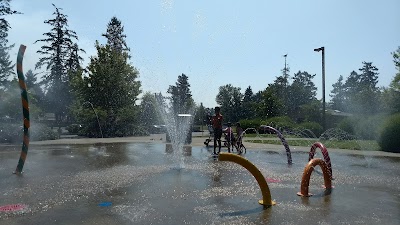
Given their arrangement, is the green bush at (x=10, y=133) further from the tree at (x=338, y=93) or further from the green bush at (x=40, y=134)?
the tree at (x=338, y=93)

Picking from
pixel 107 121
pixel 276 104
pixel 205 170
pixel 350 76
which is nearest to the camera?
pixel 205 170

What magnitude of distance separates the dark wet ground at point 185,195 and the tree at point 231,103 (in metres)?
56.9

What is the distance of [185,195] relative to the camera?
7262mm

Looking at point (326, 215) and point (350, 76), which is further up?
point (350, 76)

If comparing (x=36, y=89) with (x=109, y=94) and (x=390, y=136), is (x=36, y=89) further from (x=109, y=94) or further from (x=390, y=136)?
(x=390, y=136)

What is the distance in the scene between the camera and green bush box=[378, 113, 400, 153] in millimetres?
17672

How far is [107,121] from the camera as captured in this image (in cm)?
3073

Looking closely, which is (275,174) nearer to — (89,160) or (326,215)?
(326,215)

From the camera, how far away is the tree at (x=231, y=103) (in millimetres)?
68944

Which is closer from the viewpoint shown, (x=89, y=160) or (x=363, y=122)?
(x=89, y=160)

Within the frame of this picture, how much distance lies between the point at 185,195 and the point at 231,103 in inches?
2487

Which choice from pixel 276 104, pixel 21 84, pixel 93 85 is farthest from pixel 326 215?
pixel 276 104

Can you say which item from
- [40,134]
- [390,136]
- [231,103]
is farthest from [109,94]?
[231,103]

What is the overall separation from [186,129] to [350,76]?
356ft
